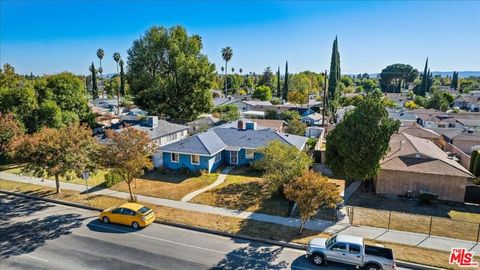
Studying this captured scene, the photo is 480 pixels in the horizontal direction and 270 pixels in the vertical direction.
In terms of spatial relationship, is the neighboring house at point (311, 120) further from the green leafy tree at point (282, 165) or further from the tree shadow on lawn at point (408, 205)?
the green leafy tree at point (282, 165)

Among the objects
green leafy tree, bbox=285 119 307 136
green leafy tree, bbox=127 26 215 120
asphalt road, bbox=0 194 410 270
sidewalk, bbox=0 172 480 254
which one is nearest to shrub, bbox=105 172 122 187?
sidewalk, bbox=0 172 480 254

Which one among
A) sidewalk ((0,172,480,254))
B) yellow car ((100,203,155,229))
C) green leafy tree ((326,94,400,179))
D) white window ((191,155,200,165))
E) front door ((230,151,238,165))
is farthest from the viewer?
front door ((230,151,238,165))

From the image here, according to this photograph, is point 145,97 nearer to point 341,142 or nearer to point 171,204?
point 171,204

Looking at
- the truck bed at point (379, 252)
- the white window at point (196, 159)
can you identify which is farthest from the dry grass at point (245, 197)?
the truck bed at point (379, 252)

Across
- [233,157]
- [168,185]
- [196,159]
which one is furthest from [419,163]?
[168,185]

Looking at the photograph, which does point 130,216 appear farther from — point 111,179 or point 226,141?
point 226,141

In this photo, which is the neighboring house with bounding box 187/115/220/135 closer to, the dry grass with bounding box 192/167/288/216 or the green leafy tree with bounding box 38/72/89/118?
the green leafy tree with bounding box 38/72/89/118
